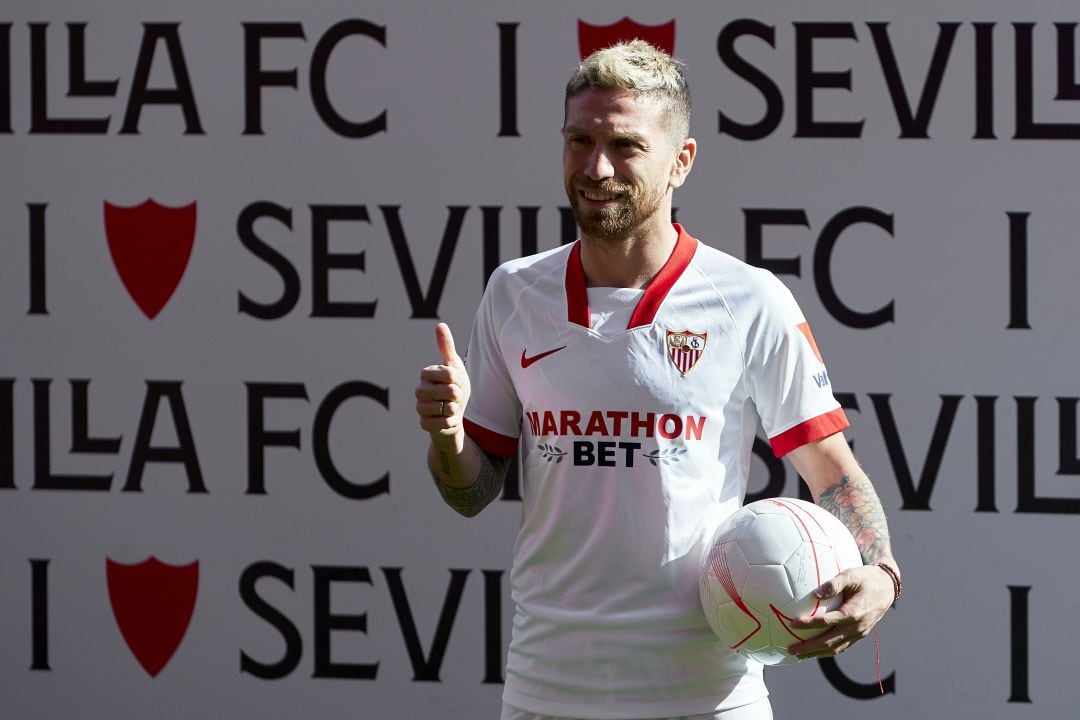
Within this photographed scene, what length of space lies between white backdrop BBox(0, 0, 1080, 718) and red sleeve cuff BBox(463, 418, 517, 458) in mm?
1317

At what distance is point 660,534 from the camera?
7.22 ft

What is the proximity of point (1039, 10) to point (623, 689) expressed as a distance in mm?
2301

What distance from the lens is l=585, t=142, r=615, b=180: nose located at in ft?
7.22

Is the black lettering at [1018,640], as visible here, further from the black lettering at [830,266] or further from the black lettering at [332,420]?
the black lettering at [332,420]

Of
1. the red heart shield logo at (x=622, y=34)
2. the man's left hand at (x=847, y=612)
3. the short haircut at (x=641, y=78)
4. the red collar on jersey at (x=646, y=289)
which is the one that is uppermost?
the red heart shield logo at (x=622, y=34)

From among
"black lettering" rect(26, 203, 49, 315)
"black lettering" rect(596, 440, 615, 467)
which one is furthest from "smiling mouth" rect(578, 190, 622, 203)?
"black lettering" rect(26, 203, 49, 315)

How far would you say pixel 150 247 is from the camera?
12.8 feet

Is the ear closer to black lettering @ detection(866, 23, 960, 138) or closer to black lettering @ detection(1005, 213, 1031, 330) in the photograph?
black lettering @ detection(866, 23, 960, 138)

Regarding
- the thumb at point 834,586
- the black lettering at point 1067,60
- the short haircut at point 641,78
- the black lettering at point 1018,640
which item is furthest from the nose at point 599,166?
the black lettering at point 1018,640

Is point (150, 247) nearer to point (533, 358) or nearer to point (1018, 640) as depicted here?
point (533, 358)

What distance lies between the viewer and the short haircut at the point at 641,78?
2.24 metres

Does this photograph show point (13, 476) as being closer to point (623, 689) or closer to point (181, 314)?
point (181, 314)

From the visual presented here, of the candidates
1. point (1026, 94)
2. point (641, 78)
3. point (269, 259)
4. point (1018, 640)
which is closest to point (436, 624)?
point (269, 259)

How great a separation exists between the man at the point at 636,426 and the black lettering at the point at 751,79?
1.32 metres
